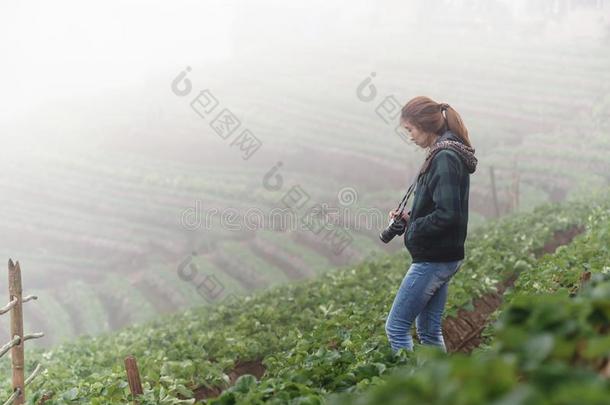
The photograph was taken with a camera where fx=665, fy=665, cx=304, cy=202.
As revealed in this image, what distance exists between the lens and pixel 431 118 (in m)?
5.01

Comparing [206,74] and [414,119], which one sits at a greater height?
[206,74]

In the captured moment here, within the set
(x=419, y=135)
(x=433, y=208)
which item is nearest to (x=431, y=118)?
(x=419, y=135)

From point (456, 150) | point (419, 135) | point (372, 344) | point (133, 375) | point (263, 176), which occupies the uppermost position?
point (263, 176)

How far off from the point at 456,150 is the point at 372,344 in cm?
182

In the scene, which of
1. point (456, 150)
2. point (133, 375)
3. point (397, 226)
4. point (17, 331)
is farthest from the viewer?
point (17, 331)

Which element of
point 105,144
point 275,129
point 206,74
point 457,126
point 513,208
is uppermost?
point 206,74

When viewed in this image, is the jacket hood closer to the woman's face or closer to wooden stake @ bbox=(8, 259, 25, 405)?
the woman's face

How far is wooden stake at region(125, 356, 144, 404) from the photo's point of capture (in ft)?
18.8

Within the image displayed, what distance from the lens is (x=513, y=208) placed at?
29.2 meters

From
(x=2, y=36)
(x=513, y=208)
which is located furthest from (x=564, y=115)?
(x=2, y=36)

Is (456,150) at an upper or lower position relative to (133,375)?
lower

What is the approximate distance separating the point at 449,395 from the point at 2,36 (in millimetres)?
132685

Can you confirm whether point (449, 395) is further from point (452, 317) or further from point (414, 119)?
point (452, 317)

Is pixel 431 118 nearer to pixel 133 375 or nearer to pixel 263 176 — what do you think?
pixel 133 375
